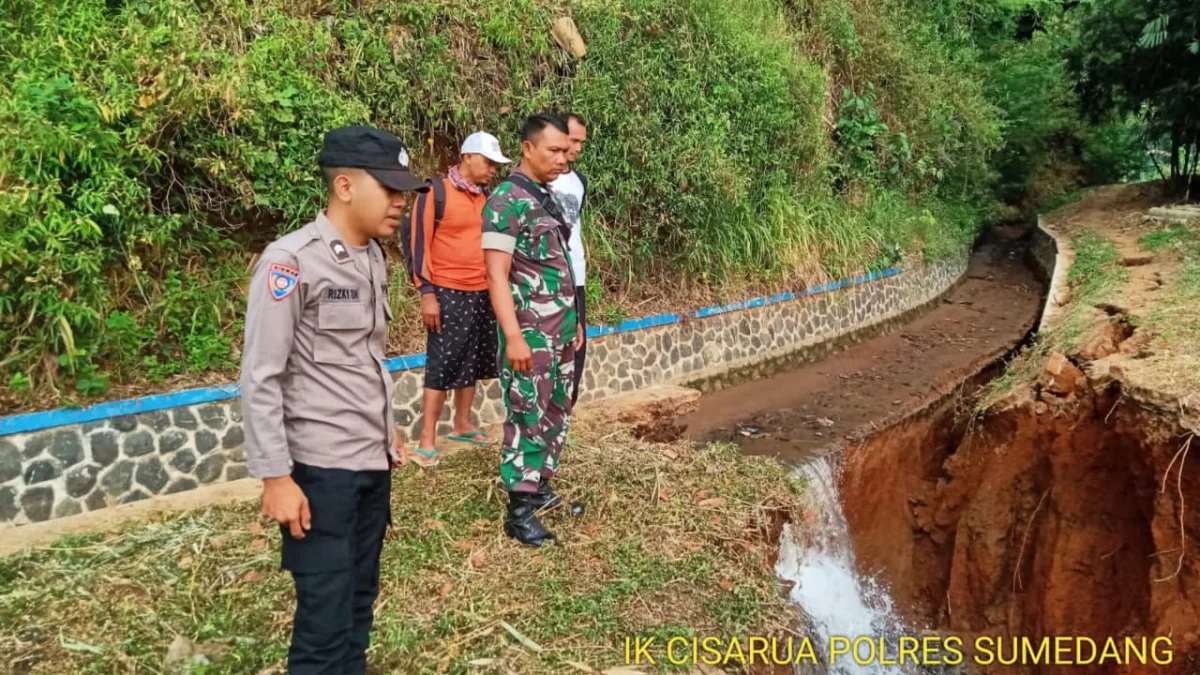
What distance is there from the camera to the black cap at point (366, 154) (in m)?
2.14

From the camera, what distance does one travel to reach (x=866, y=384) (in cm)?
839

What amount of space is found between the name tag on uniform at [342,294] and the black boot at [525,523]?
169cm

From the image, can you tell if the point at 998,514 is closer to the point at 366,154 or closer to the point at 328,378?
the point at 328,378

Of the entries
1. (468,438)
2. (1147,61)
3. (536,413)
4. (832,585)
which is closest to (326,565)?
(536,413)

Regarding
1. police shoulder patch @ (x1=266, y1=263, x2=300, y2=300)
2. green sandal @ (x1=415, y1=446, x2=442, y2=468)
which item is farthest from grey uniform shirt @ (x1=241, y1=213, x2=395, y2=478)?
green sandal @ (x1=415, y1=446, x2=442, y2=468)

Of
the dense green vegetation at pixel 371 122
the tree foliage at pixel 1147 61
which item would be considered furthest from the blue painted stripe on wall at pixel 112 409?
the tree foliage at pixel 1147 61

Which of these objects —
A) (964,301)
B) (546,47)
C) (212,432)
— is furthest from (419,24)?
(964,301)

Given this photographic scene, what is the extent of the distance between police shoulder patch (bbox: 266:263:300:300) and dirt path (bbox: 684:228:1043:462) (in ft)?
16.1

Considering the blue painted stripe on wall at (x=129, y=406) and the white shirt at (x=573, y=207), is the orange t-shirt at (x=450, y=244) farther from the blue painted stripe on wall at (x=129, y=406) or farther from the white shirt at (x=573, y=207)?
the blue painted stripe on wall at (x=129, y=406)

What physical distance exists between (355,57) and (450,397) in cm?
263

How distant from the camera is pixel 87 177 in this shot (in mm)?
4223

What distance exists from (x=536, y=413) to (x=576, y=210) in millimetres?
1405

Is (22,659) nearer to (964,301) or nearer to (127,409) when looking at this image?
(127,409)
